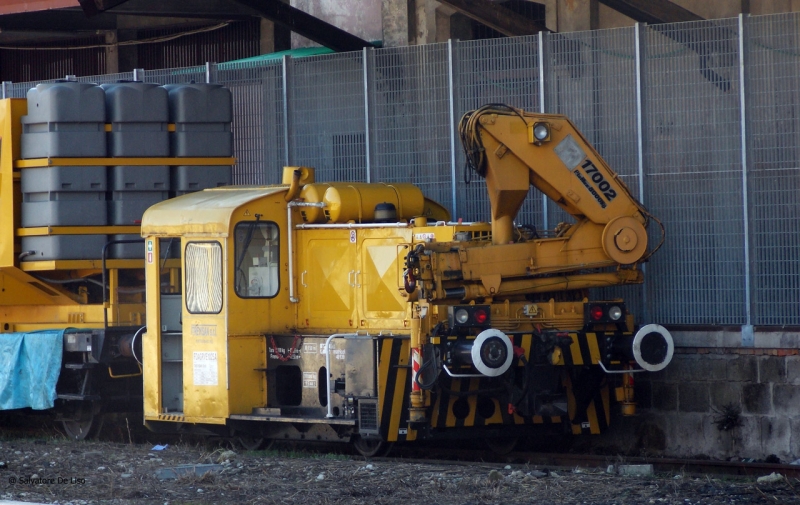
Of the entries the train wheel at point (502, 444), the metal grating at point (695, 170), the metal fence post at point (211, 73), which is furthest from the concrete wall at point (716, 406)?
the metal fence post at point (211, 73)

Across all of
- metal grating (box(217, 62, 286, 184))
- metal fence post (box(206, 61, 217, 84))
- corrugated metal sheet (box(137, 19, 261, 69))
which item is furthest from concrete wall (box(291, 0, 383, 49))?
metal grating (box(217, 62, 286, 184))

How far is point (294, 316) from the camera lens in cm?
1155

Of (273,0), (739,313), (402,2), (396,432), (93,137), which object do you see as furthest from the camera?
(402,2)

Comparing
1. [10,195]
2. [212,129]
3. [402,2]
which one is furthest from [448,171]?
[402,2]

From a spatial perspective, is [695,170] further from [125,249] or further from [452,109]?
[125,249]

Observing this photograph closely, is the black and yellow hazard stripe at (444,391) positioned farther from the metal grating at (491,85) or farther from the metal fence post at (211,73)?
the metal fence post at (211,73)

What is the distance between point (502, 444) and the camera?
456 inches

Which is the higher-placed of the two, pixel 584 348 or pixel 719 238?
pixel 719 238

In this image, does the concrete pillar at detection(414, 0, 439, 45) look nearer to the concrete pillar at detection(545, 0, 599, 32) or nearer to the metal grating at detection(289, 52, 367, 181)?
the concrete pillar at detection(545, 0, 599, 32)

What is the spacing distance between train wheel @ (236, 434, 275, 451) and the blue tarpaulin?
97.3 inches

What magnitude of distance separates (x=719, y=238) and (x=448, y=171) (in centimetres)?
319

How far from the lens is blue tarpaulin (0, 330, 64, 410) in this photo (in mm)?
13062

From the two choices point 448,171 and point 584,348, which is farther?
point 448,171

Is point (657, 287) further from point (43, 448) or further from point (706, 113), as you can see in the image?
point (43, 448)
